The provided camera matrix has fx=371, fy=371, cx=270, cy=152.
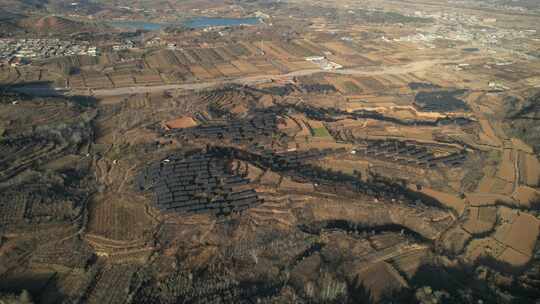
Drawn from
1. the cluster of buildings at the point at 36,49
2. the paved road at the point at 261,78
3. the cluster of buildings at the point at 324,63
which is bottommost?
the paved road at the point at 261,78

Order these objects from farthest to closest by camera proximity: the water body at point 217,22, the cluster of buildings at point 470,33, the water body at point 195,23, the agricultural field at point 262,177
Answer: the water body at point 217,22 < the water body at point 195,23 < the cluster of buildings at point 470,33 < the agricultural field at point 262,177

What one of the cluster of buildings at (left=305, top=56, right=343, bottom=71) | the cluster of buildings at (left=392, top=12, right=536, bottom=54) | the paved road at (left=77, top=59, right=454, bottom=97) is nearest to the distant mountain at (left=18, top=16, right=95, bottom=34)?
the paved road at (left=77, top=59, right=454, bottom=97)

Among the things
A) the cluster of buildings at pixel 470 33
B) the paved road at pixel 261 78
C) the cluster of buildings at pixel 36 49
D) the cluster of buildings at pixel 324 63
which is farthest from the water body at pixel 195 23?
the paved road at pixel 261 78

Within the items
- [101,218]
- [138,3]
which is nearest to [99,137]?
[101,218]

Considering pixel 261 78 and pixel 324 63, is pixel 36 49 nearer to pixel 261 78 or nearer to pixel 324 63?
pixel 261 78

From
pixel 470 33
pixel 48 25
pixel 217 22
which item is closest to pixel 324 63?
pixel 217 22

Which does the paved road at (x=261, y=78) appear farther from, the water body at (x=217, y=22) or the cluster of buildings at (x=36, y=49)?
the water body at (x=217, y=22)

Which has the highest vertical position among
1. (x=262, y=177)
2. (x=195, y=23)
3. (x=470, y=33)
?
(x=195, y=23)
